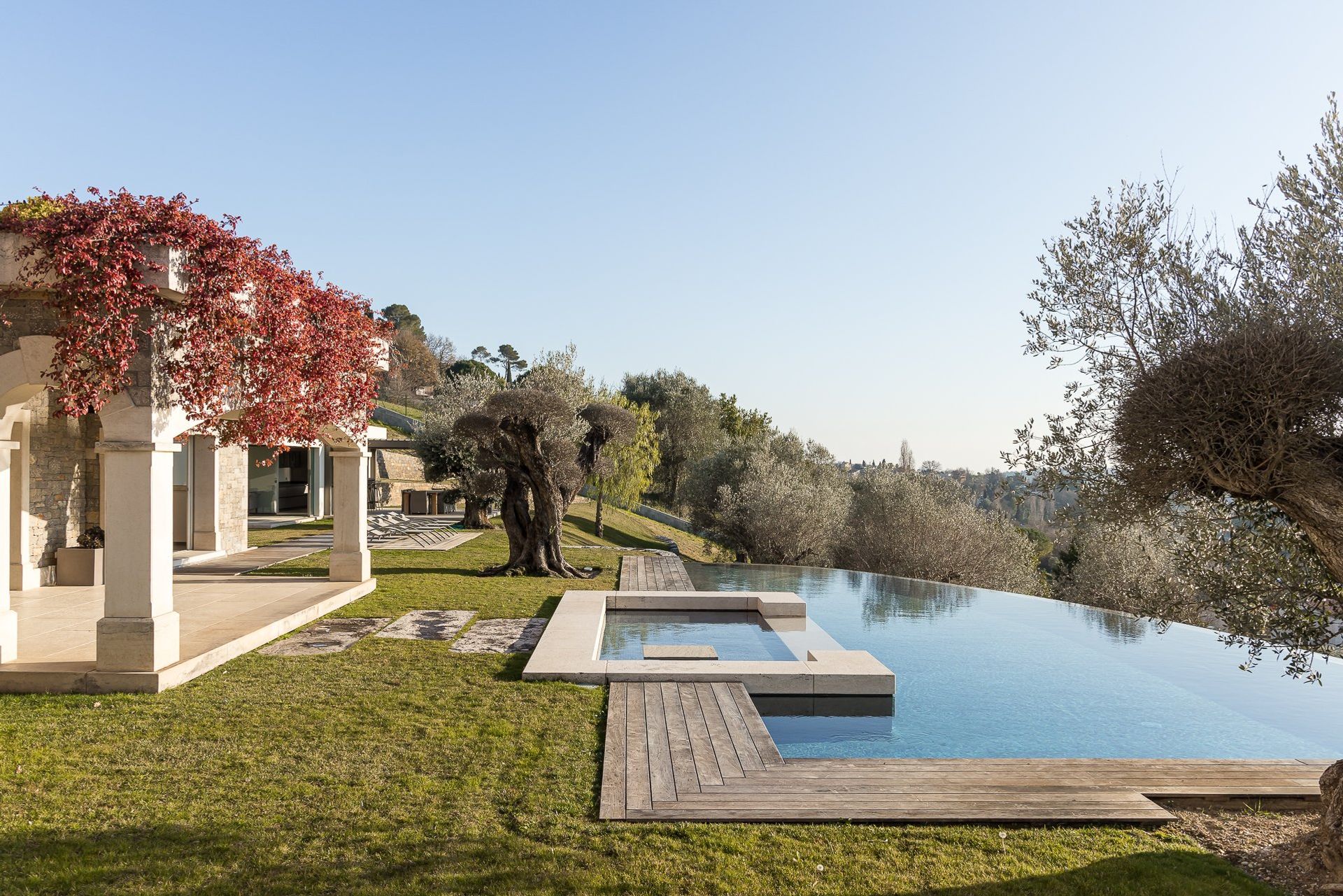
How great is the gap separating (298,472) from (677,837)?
27522 millimetres

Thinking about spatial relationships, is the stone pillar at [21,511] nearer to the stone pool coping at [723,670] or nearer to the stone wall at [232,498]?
the stone wall at [232,498]

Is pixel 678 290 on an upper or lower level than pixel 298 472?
upper

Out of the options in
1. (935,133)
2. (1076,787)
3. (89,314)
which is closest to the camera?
(1076,787)

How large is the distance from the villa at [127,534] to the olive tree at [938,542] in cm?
1411

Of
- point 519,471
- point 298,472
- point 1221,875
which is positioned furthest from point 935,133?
point 298,472

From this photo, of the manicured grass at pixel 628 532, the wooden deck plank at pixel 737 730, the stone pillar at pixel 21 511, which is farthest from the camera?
the manicured grass at pixel 628 532

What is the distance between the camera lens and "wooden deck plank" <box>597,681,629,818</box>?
171 inches

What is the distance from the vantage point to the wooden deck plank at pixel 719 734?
16.1 ft

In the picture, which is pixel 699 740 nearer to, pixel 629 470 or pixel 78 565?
pixel 78 565

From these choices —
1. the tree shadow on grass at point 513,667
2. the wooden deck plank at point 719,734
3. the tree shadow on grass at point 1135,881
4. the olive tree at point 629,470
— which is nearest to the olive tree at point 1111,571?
the wooden deck plank at point 719,734

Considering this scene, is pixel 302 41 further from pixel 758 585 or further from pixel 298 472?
pixel 298 472

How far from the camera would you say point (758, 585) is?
47.4ft

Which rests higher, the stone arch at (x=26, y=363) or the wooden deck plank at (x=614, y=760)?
the stone arch at (x=26, y=363)

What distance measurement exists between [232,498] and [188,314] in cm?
1100
